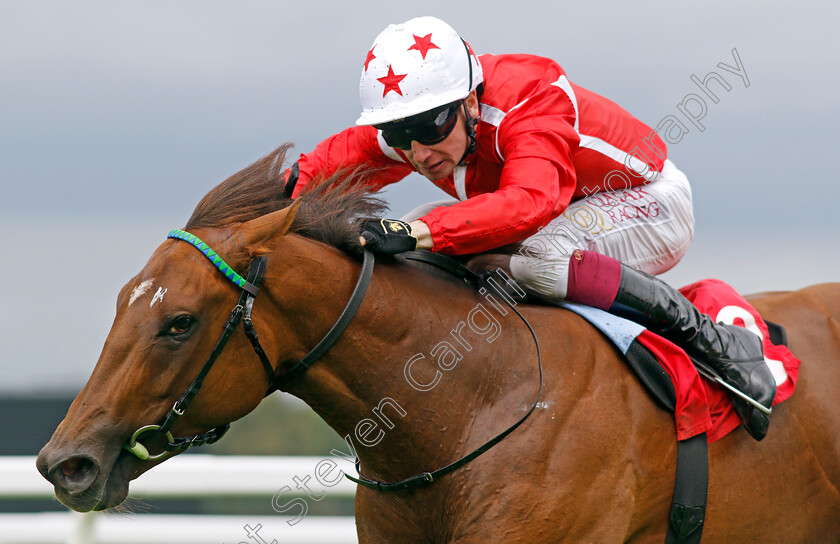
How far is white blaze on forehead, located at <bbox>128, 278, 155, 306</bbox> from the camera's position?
2.20m

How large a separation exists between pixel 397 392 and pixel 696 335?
104cm

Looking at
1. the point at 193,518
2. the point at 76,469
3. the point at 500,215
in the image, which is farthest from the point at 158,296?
the point at 193,518

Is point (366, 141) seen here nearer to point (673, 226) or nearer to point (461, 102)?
point (461, 102)

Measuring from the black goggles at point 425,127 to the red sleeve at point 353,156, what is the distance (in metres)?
0.41

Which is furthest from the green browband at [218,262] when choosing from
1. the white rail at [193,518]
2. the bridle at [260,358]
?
the white rail at [193,518]

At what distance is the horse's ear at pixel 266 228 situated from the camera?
90.6 inches

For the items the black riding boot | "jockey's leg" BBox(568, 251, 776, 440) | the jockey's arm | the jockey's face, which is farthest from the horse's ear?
the black riding boot

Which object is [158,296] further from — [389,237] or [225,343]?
[389,237]

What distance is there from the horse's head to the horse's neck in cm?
18

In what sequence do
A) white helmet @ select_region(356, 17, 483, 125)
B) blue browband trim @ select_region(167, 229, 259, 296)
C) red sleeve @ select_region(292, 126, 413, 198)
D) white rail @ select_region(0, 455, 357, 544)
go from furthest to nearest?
white rail @ select_region(0, 455, 357, 544) < red sleeve @ select_region(292, 126, 413, 198) < white helmet @ select_region(356, 17, 483, 125) < blue browband trim @ select_region(167, 229, 259, 296)

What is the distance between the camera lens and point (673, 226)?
3229 millimetres

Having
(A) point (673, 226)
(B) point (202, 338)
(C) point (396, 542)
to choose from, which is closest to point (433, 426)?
(C) point (396, 542)

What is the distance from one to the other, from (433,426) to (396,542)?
0.43 metres

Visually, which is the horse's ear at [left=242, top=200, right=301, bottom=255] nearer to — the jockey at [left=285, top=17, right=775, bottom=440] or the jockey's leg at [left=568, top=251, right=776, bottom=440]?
the jockey at [left=285, top=17, right=775, bottom=440]
